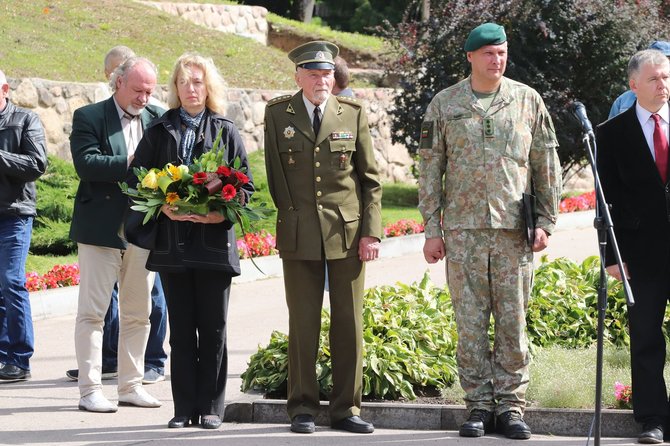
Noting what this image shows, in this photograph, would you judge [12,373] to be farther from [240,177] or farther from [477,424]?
[477,424]

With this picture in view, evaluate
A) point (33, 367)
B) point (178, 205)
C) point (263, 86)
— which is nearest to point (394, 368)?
point (178, 205)

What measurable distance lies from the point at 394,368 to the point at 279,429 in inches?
33.0

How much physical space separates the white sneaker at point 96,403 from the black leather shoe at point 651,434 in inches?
123

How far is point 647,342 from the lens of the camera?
6375mm

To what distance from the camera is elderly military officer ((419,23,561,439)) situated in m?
6.38

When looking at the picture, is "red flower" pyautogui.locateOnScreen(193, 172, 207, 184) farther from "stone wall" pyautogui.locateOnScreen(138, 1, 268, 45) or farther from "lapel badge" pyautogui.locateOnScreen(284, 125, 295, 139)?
"stone wall" pyautogui.locateOnScreen(138, 1, 268, 45)

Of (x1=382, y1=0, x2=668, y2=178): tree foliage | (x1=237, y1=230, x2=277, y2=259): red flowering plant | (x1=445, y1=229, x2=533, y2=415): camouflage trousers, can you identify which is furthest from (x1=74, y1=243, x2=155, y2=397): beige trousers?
(x1=382, y1=0, x2=668, y2=178): tree foliage

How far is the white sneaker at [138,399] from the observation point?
7.34 metres

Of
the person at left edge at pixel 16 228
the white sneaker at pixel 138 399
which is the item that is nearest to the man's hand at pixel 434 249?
the white sneaker at pixel 138 399

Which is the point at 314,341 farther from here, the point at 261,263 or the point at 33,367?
the point at 261,263

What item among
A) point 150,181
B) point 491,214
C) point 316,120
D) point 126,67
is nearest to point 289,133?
point 316,120

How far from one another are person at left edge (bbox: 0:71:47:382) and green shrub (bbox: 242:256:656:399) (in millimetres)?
1879

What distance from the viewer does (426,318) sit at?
7723 millimetres

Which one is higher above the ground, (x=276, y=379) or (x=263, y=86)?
(x=263, y=86)
